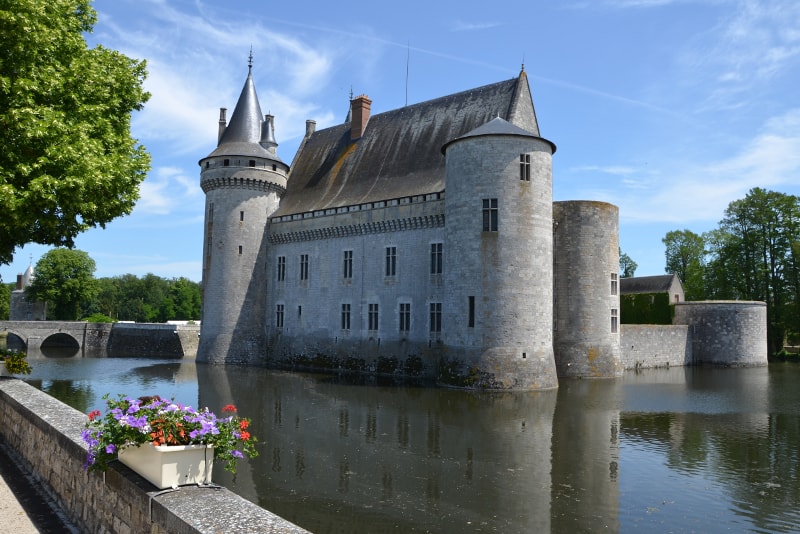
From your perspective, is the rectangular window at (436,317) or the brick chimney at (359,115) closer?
the rectangular window at (436,317)

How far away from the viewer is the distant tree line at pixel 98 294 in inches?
1962

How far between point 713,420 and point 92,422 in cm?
1423

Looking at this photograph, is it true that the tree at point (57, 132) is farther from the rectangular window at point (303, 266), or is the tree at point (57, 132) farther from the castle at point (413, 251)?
the rectangular window at point (303, 266)

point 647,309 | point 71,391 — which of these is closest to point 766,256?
point 647,309

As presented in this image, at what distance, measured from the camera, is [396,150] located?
26734 millimetres

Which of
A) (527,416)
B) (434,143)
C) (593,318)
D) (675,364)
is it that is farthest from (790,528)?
(675,364)

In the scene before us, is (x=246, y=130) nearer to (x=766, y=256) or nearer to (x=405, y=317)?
(x=405, y=317)

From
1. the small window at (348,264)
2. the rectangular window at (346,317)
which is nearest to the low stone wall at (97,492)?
the rectangular window at (346,317)

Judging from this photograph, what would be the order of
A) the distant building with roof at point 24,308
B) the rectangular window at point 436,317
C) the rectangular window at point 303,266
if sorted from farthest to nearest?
1. the distant building with roof at point 24,308
2. the rectangular window at point 303,266
3. the rectangular window at point 436,317

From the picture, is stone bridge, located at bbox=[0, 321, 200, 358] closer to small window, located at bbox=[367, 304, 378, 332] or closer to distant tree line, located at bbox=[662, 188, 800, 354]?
small window, located at bbox=[367, 304, 378, 332]

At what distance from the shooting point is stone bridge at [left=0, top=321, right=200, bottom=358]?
36.2 metres

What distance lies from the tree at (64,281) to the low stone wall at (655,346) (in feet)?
142

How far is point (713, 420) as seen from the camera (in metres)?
14.7

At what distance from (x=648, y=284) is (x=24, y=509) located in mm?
41267
